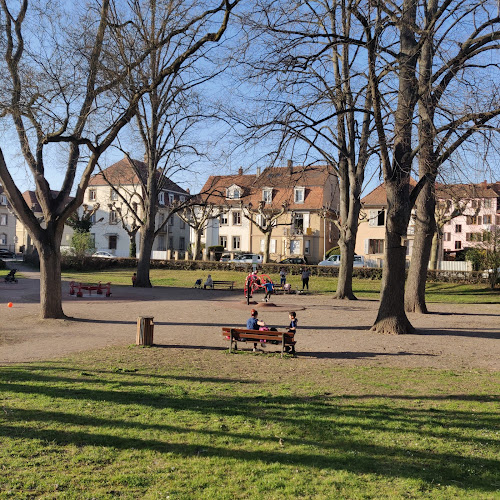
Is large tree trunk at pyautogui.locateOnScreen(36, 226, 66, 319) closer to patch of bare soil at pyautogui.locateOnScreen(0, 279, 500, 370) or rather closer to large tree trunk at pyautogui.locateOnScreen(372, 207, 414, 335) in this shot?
patch of bare soil at pyautogui.locateOnScreen(0, 279, 500, 370)

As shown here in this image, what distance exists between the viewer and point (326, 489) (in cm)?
547

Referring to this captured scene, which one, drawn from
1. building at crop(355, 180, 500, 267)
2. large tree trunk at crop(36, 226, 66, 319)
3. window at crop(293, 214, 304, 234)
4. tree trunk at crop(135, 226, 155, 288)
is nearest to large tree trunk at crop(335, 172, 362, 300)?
building at crop(355, 180, 500, 267)

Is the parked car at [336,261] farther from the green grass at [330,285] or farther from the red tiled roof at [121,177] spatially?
the red tiled roof at [121,177]

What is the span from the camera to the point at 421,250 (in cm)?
2333

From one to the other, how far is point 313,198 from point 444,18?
157 ft

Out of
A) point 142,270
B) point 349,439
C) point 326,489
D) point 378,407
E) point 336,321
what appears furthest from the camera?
point 142,270

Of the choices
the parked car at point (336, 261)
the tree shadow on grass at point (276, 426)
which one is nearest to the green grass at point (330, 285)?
the parked car at point (336, 261)

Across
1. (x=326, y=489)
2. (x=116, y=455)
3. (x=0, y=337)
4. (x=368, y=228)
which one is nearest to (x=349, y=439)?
(x=326, y=489)

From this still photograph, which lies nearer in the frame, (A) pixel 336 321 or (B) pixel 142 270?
(A) pixel 336 321

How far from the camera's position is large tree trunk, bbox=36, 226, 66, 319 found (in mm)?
17828

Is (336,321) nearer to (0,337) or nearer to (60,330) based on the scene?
(60,330)

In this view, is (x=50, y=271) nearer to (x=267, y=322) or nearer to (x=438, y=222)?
(x=267, y=322)

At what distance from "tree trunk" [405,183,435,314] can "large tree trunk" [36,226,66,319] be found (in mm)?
13761

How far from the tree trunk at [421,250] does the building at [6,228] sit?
7501 centimetres
